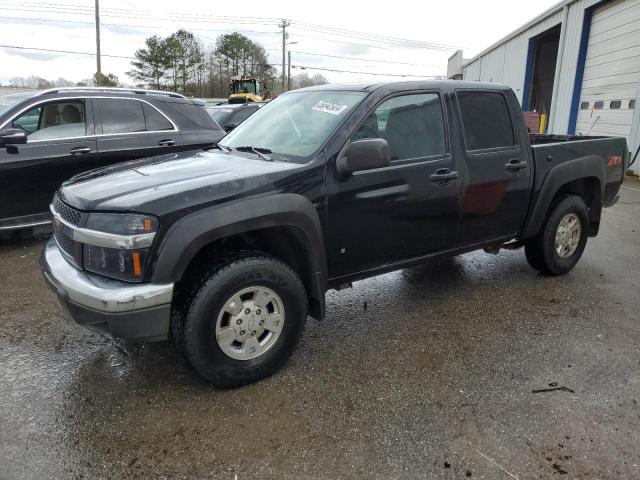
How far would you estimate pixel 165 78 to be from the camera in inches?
2218

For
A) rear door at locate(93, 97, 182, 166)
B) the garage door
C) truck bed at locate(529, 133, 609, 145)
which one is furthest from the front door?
the garage door

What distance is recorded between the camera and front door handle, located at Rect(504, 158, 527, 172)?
3.99m

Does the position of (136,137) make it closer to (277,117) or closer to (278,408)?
(277,117)

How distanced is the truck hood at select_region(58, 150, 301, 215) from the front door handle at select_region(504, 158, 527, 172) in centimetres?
196

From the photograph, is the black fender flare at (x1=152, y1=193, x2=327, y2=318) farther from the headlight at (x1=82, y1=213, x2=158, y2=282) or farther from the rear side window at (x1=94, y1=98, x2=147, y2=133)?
the rear side window at (x1=94, y1=98, x2=147, y2=133)

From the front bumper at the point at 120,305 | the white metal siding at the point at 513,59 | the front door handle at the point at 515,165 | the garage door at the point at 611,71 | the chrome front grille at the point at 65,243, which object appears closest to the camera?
the front bumper at the point at 120,305

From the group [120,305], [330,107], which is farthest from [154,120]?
[120,305]

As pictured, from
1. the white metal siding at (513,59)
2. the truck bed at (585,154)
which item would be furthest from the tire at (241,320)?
the white metal siding at (513,59)

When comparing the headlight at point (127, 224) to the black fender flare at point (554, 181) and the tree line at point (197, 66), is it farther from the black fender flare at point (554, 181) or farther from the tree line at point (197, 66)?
the tree line at point (197, 66)

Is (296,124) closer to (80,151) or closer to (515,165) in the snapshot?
(515,165)

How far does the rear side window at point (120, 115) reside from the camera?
6.04m

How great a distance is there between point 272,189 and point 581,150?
3.30m

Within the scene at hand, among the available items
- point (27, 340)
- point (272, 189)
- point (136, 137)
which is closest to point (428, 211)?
point (272, 189)

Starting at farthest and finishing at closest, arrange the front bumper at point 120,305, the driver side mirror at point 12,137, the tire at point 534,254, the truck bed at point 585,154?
the driver side mirror at point 12,137 < the tire at point 534,254 < the truck bed at point 585,154 < the front bumper at point 120,305
